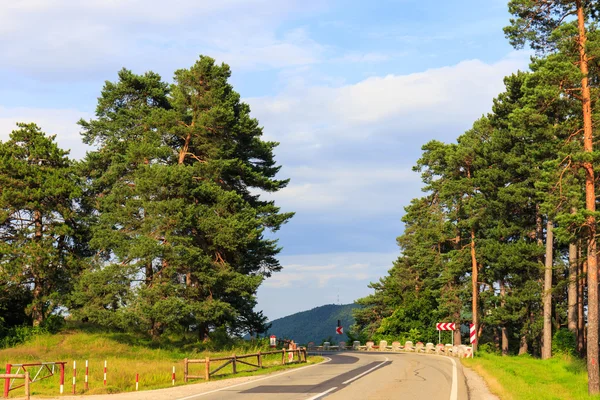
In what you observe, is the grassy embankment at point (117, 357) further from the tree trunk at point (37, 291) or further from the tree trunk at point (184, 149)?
the tree trunk at point (184, 149)

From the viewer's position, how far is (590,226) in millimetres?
25109

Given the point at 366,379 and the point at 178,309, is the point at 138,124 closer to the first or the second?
the point at 178,309

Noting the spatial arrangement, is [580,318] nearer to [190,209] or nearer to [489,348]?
[489,348]

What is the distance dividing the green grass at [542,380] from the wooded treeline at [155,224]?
1989 centimetres

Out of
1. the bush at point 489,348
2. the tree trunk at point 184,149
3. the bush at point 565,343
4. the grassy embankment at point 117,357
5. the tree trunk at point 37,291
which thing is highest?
the tree trunk at point 184,149

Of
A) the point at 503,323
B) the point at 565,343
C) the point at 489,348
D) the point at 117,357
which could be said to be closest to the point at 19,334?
the point at 117,357

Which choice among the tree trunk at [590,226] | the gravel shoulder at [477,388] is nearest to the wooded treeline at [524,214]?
the tree trunk at [590,226]

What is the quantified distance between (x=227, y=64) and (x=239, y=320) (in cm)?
2037

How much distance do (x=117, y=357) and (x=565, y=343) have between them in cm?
2878

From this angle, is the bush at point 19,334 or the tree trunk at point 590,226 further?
the bush at point 19,334

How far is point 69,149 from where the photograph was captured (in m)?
51.2

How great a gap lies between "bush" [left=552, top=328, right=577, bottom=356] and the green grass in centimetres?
200

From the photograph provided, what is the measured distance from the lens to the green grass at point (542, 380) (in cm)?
1989

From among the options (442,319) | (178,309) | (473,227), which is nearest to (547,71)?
(178,309)
